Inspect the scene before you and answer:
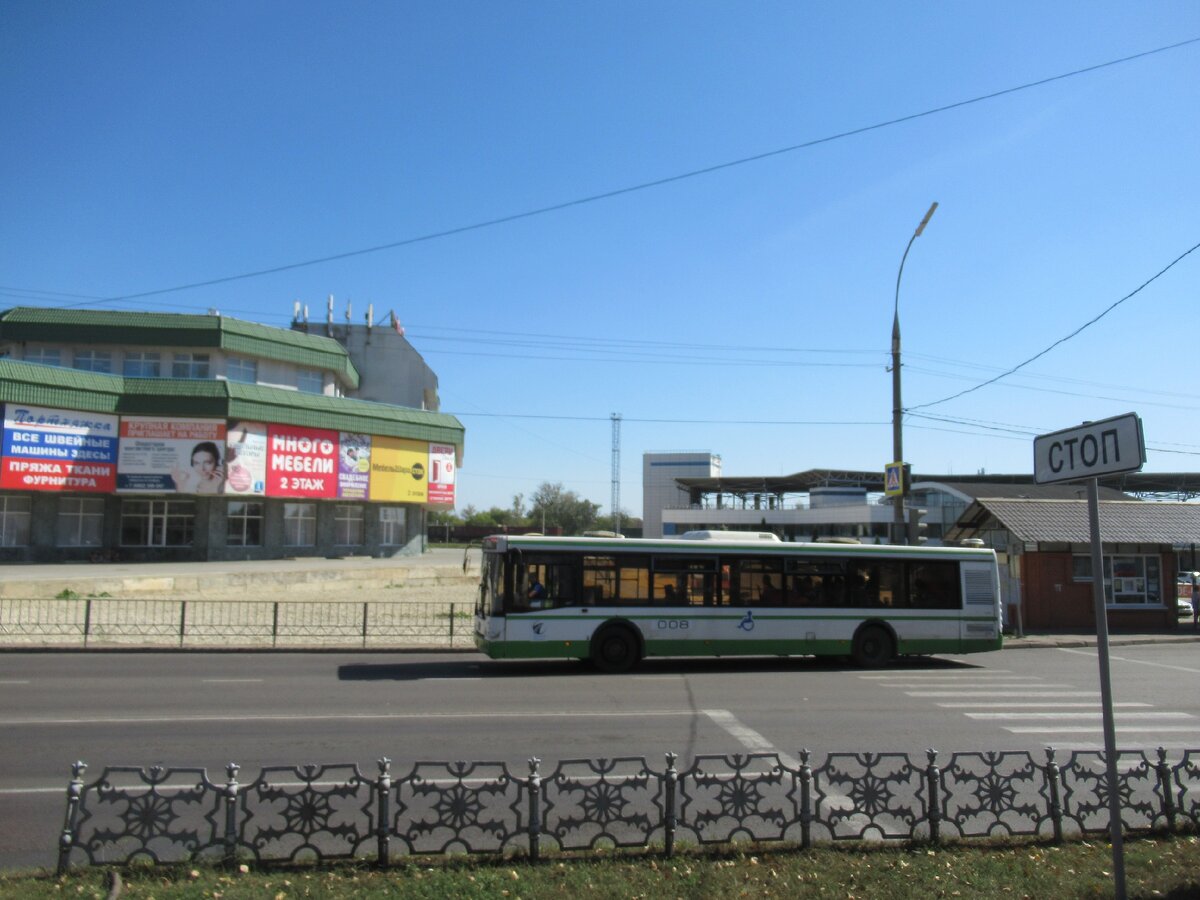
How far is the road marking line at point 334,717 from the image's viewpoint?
11.5 m

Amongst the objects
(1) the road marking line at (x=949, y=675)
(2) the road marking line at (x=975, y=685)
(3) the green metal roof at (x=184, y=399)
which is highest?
(3) the green metal roof at (x=184, y=399)

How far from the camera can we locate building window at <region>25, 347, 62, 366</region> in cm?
4434

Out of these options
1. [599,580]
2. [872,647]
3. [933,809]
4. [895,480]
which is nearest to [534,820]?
[933,809]

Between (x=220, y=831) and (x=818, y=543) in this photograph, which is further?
(x=818, y=543)

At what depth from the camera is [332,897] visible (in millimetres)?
5559

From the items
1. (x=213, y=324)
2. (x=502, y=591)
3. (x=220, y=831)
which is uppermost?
(x=213, y=324)

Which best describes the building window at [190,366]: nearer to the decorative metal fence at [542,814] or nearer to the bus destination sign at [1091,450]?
the decorative metal fence at [542,814]

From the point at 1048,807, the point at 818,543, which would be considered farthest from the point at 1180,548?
the point at 1048,807

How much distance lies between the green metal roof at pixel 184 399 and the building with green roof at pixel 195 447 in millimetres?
67

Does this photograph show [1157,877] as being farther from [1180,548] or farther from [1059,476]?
[1180,548]

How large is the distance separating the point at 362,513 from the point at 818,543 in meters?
36.4

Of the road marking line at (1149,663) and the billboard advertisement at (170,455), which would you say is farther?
the billboard advertisement at (170,455)

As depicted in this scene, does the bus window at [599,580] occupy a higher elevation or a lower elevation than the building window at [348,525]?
lower

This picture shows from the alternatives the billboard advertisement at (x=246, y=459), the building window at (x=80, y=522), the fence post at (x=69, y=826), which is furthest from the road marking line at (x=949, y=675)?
the building window at (x=80, y=522)
